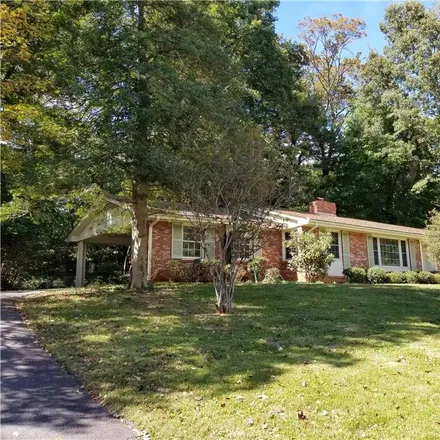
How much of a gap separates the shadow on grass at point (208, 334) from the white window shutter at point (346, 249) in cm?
810

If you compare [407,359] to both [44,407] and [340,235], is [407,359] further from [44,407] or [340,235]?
[340,235]

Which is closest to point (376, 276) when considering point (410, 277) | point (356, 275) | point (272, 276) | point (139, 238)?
point (356, 275)

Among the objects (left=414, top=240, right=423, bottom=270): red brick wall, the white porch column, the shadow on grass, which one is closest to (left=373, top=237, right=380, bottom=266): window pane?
(left=414, top=240, right=423, bottom=270): red brick wall

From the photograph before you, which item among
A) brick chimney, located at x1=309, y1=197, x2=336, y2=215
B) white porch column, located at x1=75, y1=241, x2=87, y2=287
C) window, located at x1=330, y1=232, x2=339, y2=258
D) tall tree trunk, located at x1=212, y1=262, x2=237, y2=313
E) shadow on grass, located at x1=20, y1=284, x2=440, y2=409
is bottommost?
shadow on grass, located at x1=20, y1=284, x2=440, y2=409

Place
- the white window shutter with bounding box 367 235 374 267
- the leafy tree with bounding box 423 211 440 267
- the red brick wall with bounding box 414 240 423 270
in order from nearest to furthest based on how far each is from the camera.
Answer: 1. the leafy tree with bounding box 423 211 440 267
2. the white window shutter with bounding box 367 235 374 267
3. the red brick wall with bounding box 414 240 423 270

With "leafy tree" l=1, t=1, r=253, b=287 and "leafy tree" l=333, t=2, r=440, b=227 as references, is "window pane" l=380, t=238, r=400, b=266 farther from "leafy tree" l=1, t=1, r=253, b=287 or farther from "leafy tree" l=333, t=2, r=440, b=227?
"leafy tree" l=1, t=1, r=253, b=287

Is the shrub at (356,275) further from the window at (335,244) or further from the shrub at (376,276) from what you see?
the window at (335,244)

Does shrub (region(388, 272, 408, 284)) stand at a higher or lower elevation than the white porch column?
lower

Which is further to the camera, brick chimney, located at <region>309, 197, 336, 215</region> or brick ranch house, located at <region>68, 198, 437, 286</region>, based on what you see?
brick chimney, located at <region>309, 197, 336, 215</region>

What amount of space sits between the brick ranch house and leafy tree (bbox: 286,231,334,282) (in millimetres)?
971

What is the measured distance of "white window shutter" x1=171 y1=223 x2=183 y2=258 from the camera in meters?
17.3

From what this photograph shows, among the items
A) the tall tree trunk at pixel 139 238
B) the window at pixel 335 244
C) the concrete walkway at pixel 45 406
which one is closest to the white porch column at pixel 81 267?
the tall tree trunk at pixel 139 238

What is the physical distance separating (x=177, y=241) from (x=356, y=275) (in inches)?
333

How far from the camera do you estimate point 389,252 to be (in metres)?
22.9
